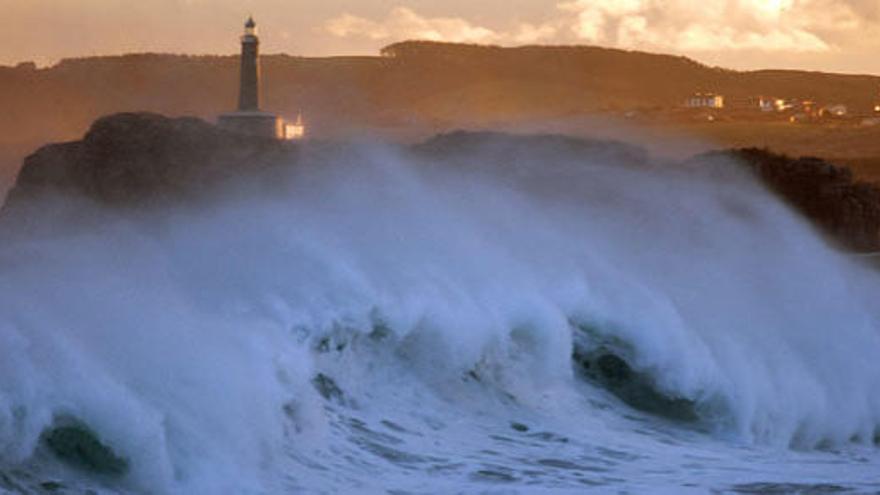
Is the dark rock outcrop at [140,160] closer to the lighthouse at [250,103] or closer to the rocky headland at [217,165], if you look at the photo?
the rocky headland at [217,165]

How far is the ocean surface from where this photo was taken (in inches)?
371

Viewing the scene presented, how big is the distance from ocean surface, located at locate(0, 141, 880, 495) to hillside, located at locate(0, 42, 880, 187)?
30246 mm

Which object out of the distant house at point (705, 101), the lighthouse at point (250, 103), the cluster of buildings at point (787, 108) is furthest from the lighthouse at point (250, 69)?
the distant house at point (705, 101)

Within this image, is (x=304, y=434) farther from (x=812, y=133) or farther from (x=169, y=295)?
(x=812, y=133)

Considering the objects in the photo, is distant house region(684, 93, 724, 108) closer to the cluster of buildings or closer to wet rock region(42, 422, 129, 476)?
the cluster of buildings

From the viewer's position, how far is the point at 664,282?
64.3 ft

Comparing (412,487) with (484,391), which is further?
(484,391)

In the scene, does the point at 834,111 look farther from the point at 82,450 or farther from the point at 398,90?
the point at 82,450

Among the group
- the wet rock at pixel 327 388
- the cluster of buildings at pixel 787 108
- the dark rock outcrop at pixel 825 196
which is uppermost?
the cluster of buildings at pixel 787 108

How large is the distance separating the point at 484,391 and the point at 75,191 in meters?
25.9

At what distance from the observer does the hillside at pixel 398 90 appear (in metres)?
66.6

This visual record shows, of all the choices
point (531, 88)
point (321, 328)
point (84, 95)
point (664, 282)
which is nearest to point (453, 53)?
point (531, 88)

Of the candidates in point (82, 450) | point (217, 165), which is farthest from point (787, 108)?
point (82, 450)

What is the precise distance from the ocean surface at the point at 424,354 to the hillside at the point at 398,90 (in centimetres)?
3025
